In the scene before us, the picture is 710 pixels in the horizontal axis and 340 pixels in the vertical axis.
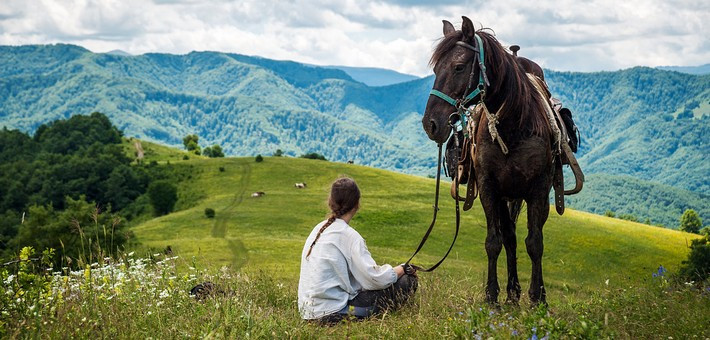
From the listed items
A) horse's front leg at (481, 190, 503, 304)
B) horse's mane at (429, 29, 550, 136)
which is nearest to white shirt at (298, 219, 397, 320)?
horse's front leg at (481, 190, 503, 304)

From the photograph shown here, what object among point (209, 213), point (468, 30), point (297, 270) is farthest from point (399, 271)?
point (209, 213)

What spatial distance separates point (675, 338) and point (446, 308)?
291 cm

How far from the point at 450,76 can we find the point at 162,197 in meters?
93.1

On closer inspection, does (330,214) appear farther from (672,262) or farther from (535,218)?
(672,262)

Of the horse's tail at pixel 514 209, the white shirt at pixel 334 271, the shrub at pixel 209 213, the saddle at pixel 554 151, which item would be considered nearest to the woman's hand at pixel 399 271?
the white shirt at pixel 334 271

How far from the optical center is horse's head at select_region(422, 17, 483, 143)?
7992mm

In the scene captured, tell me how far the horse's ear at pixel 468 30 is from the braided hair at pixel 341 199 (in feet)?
7.90

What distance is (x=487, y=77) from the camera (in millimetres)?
8688

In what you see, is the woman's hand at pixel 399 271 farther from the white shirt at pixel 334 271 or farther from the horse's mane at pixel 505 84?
the horse's mane at pixel 505 84

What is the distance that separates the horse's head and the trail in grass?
29.9 metres

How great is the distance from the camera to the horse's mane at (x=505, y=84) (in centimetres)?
860

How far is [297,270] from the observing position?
3903 cm

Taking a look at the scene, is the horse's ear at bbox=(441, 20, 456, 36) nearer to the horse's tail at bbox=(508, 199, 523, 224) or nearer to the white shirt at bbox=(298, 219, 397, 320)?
the white shirt at bbox=(298, 219, 397, 320)

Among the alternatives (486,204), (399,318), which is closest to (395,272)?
(399,318)
